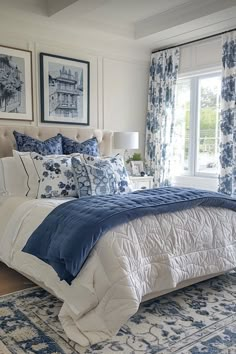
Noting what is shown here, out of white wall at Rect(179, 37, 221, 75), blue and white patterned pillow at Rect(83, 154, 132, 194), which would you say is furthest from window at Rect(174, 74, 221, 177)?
blue and white patterned pillow at Rect(83, 154, 132, 194)

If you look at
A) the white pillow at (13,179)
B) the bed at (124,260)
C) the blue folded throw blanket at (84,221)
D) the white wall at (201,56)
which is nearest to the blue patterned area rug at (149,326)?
the bed at (124,260)

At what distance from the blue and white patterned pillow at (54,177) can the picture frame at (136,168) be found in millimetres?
1625

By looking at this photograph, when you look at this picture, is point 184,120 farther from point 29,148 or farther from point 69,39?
point 29,148

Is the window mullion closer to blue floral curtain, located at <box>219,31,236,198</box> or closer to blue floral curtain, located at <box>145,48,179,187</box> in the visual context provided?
blue floral curtain, located at <box>145,48,179,187</box>

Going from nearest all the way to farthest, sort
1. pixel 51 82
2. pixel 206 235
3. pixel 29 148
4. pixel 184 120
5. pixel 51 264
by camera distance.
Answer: pixel 51 264
pixel 206 235
pixel 29 148
pixel 51 82
pixel 184 120

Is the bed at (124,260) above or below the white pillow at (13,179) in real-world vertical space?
below

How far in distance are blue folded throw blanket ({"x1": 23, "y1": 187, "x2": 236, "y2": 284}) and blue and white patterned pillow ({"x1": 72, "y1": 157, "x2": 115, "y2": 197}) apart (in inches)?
18.5

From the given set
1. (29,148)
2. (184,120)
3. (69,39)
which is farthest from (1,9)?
(184,120)

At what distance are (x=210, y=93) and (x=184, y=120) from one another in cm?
53

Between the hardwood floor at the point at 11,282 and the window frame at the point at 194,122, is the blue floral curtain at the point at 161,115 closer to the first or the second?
the window frame at the point at 194,122

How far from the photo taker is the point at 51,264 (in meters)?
2.17

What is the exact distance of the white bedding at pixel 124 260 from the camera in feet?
6.55

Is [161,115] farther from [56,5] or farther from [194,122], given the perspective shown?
[56,5]

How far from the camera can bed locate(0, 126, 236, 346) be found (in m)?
2.00
